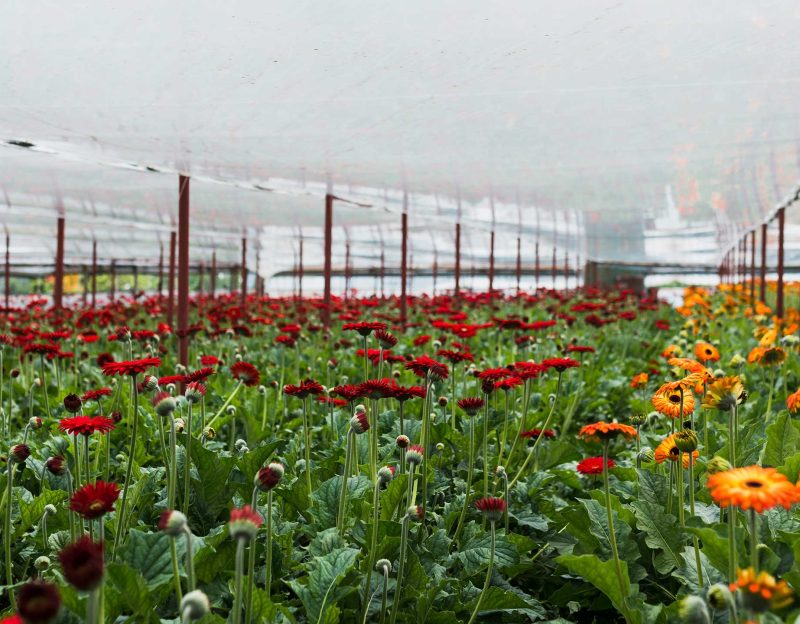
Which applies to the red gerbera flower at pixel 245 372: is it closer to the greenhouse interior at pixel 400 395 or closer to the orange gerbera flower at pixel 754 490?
the greenhouse interior at pixel 400 395

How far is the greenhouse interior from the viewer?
198cm

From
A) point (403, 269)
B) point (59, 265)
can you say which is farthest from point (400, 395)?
point (59, 265)

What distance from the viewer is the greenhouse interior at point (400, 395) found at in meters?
1.98

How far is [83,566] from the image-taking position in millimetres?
1113

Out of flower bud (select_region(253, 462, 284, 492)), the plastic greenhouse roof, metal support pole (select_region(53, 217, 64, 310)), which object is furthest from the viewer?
metal support pole (select_region(53, 217, 64, 310))

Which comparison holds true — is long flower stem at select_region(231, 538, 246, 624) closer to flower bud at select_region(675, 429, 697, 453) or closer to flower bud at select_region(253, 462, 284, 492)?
flower bud at select_region(253, 462, 284, 492)

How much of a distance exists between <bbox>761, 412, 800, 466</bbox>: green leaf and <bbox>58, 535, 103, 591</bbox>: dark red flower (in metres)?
2.35

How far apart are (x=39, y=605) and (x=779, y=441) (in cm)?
253

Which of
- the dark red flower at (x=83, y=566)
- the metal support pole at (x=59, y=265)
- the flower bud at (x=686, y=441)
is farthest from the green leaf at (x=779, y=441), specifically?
the metal support pole at (x=59, y=265)

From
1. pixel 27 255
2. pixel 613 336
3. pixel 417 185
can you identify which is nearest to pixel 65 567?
pixel 417 185

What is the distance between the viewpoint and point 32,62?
11.9 feet

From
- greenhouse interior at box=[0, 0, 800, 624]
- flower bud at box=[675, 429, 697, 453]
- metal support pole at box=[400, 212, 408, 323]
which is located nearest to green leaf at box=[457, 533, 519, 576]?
greenhouse interior at box=[0, 0, 800, 624]

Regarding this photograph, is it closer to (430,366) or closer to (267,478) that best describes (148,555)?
(267,478)

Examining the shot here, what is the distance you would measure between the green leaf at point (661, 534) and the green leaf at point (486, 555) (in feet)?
1.27
